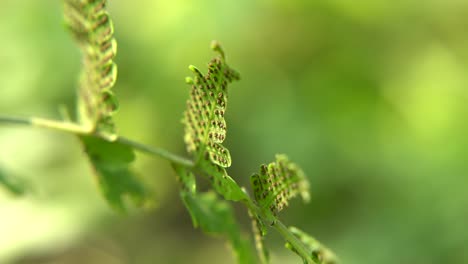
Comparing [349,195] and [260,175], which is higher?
[349,195]

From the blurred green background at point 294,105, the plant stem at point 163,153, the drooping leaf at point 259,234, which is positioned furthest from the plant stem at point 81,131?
the blurred green background at point 294,105

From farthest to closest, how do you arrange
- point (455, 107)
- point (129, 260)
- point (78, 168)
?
point (129, 260), point (78, 168), point (455, 107)

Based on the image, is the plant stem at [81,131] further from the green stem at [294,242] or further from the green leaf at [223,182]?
the green stem at [294,242]

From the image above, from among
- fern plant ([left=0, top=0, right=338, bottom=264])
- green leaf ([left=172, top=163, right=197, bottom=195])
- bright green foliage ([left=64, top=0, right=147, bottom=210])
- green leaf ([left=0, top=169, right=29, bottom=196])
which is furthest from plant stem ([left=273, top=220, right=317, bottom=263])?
green leaf ([left=0, top=169, right=29, bottom=196])

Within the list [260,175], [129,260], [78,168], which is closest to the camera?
[260,175]

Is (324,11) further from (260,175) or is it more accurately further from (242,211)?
(260,175)

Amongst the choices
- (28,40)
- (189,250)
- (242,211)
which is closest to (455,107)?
(242,211)

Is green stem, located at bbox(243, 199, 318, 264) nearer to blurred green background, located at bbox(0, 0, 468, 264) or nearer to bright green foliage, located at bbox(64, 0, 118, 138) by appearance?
bright green foliage, located at bbox(64, 0, 118, 138)
